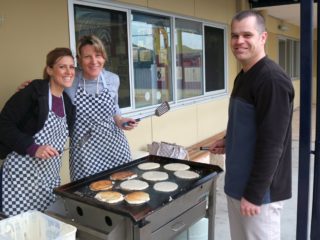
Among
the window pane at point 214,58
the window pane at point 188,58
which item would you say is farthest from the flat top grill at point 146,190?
the window pane at point 214,58

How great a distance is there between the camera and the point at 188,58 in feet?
16.5

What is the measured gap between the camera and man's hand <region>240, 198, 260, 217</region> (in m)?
1.60

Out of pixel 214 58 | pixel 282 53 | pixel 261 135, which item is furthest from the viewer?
pixel 282 53

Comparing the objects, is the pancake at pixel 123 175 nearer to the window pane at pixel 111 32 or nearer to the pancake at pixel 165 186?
the pancake at pixel 165 186

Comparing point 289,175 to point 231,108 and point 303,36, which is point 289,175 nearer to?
point 231,108

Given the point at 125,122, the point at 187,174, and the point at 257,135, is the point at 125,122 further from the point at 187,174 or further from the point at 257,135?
the point at 257,135

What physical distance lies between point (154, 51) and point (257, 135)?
289cm

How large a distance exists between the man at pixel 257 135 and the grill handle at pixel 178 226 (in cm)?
29

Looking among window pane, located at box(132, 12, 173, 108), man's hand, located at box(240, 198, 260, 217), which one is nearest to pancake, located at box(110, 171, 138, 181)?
man's hand, located at box(240, 198, 260, 217)

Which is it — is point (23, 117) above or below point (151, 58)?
below

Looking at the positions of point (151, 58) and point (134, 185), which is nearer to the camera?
point (134, 185)

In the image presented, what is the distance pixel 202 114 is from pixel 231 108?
3.59 metres

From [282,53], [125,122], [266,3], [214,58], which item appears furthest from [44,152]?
[282,53]

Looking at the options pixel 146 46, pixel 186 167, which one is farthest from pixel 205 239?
pixel 146 46
